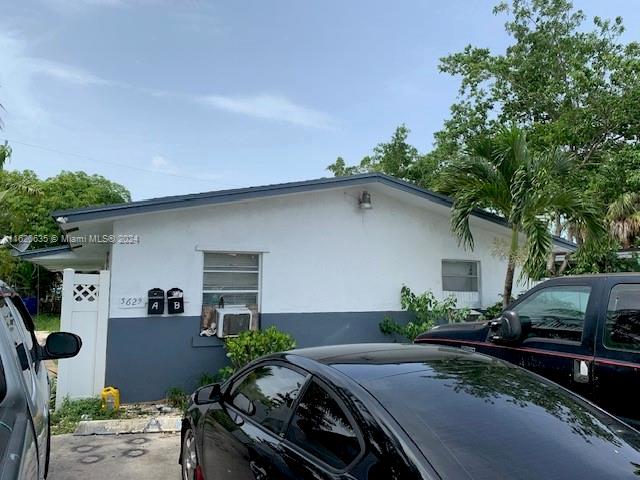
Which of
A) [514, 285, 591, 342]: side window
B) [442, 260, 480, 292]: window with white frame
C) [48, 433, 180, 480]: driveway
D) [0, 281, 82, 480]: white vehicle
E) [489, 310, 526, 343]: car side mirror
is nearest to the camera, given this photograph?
[0, 281, 82, 480]: white vehicle

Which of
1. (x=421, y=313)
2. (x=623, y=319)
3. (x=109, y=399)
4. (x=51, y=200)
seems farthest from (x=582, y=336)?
(x=51, y=200)

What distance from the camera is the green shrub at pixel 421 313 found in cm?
922

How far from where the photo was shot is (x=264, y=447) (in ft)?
9.02

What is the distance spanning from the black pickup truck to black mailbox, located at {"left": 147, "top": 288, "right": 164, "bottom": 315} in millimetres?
4772

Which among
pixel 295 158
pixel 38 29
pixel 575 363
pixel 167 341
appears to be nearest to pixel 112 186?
pixel 295 158

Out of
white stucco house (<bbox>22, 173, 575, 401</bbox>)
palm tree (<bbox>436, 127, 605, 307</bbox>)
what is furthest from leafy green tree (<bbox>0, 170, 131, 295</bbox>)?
palm tree (<bbox>436, 127, 605, 307</bbox>)

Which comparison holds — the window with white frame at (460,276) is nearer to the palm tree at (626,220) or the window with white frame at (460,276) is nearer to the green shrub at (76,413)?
the green shrub at (76,413)

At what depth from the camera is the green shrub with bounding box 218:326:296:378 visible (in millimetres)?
7254

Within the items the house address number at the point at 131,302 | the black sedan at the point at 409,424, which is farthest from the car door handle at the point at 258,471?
the house address number at the point at 131,302

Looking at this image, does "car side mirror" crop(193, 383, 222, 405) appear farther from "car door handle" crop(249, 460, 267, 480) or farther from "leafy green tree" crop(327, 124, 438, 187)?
"leafy green tree" crop(327, 124, 438, 187)

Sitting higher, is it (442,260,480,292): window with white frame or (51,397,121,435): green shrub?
(442,260,480,292): window with white frame

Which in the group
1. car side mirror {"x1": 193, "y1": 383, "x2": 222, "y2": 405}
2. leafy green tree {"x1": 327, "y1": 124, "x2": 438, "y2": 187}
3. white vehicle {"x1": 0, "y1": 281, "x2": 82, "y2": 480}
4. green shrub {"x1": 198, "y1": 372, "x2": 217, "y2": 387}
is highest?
leafy green tree {"x1": 327, "y1": 124, "x2": 438, "y2": 187}

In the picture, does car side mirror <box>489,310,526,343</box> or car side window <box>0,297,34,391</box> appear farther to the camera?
car side mirror <box>489,310,526,343</box>

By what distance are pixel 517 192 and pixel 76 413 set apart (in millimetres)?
7917
